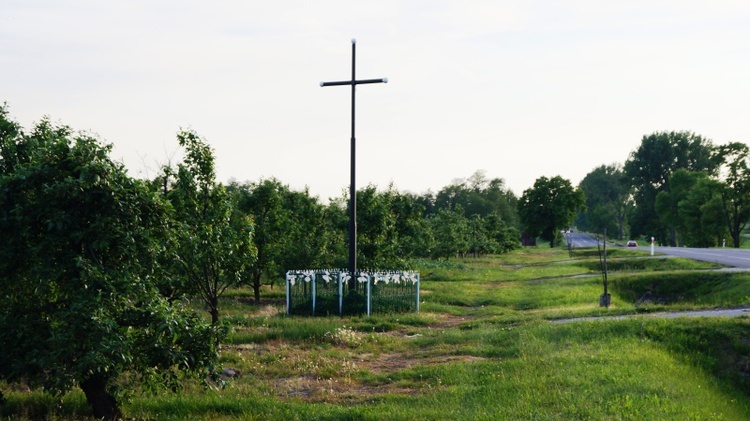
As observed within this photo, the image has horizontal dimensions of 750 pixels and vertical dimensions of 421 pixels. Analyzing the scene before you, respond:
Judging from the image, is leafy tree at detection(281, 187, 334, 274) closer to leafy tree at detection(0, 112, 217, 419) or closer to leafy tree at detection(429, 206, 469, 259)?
leafy tree at detection(429, 206, 469, 259)

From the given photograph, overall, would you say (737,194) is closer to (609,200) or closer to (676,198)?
(676,198)

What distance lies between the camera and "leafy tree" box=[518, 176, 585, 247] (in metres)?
97.0

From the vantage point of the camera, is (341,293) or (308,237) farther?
(308,237)

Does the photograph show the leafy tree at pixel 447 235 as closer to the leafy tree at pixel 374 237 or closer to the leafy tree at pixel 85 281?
the leafy tree at pixel 374 237

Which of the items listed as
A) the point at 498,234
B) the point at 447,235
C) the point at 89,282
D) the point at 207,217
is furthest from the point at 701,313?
the point at 498,234

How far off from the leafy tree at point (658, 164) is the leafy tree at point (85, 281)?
94.8 metres

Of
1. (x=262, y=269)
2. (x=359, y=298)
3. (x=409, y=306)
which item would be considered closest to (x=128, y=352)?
(x=359, y=298)

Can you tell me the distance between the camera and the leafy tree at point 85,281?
7.79 metres

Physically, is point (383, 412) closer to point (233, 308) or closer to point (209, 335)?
point (209, 335)

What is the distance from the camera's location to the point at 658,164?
312 ft

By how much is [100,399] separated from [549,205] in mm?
94011

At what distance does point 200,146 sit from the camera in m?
15.5

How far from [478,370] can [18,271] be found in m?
7.53

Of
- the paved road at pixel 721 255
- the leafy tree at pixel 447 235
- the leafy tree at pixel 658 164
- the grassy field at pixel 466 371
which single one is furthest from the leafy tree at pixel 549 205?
the grassy field at pixel 466 371
